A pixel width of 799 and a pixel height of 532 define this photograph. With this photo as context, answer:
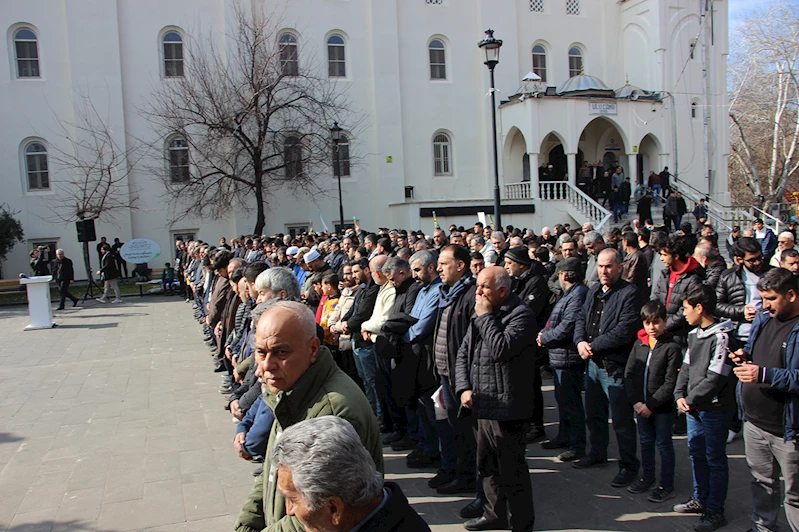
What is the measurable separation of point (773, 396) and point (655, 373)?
40.8 inches

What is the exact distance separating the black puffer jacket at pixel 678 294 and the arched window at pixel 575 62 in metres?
28.8

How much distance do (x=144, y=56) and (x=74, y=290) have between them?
1091 cm

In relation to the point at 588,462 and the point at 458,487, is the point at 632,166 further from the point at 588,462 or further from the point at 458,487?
the point at 458,487

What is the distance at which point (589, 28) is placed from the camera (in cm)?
3347

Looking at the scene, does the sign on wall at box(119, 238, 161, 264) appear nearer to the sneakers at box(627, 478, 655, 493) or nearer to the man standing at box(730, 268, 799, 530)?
the sneakers at box(627, 478, 655, 493)

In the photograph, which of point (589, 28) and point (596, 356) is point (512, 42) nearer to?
point (589, 28)

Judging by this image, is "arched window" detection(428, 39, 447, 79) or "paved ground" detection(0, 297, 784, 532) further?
"arched window" detection(428, 39, 447, 79)

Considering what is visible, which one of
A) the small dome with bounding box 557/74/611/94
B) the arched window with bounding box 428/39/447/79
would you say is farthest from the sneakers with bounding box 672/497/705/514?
Result: the arched window with bounding box 428/39/447/79

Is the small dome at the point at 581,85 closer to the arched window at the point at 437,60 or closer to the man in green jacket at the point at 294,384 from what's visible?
the arched window at the point at 437,60

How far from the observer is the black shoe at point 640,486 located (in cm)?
514

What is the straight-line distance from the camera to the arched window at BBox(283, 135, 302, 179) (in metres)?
28.0

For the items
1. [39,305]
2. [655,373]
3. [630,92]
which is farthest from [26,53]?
[655,373]

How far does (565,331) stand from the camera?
5.88m

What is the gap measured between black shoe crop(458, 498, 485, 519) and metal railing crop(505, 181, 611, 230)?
22060mm
